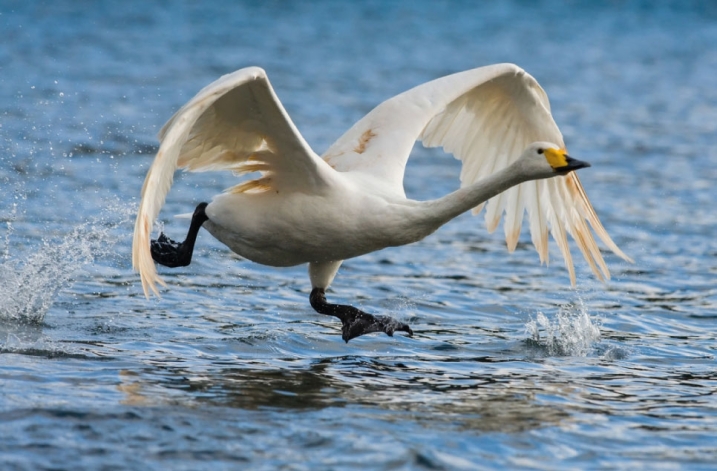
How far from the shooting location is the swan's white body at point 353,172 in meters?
7.66

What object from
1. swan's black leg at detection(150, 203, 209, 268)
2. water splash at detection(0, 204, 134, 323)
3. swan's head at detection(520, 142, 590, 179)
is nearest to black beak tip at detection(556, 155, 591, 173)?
swan's head at detection(520, 142, 590, 179)

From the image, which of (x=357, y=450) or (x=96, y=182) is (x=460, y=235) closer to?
(x=96, y=182)

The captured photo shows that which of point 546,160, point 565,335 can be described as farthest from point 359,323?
point 546,160

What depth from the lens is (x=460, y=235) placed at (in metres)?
13.3

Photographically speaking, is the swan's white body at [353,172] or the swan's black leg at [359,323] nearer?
the swan's white body at [353,172]

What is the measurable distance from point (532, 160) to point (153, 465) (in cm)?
317

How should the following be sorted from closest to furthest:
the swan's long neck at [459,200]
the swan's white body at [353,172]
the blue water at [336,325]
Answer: the blue water at [336,325] < the swan's white body at [353,172] < the swan's long neck at [459,200]

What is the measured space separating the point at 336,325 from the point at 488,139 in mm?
2020

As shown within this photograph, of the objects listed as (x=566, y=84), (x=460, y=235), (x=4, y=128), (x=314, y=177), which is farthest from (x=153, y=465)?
(x=566, y=84)

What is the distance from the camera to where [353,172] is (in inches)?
346

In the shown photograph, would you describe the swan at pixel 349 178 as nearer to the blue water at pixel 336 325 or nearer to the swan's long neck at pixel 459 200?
the swan's long neck at pixel 459 200

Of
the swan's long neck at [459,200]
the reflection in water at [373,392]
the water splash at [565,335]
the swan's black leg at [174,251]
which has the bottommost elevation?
the reflection in water at [373,392]

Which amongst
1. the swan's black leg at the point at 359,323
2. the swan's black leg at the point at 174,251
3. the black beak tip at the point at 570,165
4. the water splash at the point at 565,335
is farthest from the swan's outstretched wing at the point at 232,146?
the water splash at the point at 565,335

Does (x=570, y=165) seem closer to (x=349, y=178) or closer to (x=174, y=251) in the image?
(x=349, y=178)
